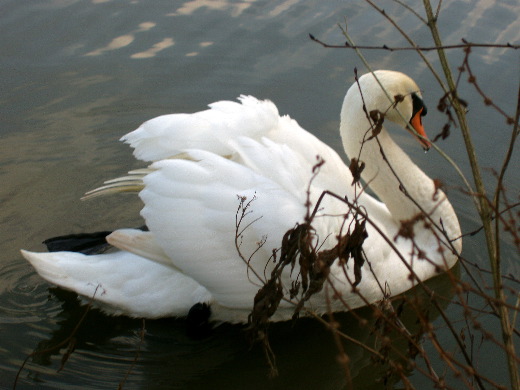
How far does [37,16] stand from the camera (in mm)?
7984

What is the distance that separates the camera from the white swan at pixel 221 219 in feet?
12.7

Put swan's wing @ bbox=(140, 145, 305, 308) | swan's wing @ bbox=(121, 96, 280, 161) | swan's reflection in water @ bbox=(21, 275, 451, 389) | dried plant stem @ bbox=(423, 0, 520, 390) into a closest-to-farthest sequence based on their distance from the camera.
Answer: dried plant stem @ bbox=(423, 0, 520, 390) < swan's wing @ bbox=(140, 145, 305, 308) < swan's reflection in water @ bbox=(21, 275, 451, 389) < swan's wing @ bbox=(121, 96, 280, 161)

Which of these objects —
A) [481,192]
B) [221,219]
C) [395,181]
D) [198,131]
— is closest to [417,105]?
[395,181]

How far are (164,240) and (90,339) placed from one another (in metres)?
0.89

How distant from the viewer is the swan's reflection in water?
13.2 feet

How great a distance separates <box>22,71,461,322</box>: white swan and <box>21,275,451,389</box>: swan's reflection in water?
0.59 feet

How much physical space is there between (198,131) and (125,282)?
98 cm

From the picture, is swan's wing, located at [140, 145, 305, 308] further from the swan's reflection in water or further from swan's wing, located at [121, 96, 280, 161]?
the swan's reflection in water

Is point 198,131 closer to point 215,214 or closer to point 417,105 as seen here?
point 215,214

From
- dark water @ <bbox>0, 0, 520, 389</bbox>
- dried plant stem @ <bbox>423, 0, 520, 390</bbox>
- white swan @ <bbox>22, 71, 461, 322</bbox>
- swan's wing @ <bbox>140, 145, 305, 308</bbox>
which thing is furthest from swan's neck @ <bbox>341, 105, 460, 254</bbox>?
dried plant stem @ <bbox>423, 0, 520, 390</bbox>

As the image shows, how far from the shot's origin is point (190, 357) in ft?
13.8

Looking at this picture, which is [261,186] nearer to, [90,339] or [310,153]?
[310,153]

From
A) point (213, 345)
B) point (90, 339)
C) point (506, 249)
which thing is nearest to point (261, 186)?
point (213, 345)

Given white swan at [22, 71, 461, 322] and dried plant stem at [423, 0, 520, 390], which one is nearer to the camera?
dried plant stem at [423, 0, 520, 390]
